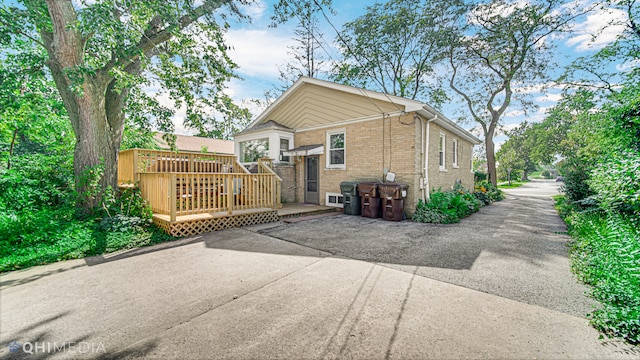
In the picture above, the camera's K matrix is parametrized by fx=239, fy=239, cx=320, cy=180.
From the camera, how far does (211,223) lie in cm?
630

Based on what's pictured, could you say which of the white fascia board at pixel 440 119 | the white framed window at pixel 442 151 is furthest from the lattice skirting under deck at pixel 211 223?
the white framed window at pixel 442 151

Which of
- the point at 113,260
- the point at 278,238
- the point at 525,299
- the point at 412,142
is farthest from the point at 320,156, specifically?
the point at 525,299

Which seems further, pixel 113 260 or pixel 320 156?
pixel 320 156

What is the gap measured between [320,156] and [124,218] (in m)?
7.14

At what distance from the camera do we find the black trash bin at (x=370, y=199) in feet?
27.7

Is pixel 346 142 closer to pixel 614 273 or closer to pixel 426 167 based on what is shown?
pixel 426 167

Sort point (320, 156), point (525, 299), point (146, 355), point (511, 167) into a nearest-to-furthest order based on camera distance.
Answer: point (146, 355)
point (525, 299)
point (320, 156)
point (511, 167)

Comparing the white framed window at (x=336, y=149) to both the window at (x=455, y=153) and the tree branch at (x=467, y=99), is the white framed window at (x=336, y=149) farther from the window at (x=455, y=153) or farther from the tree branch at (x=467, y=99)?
the tree branch at (x=467, y=99)

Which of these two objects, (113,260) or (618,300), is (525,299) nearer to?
(618,300)

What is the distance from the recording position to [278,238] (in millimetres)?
5754

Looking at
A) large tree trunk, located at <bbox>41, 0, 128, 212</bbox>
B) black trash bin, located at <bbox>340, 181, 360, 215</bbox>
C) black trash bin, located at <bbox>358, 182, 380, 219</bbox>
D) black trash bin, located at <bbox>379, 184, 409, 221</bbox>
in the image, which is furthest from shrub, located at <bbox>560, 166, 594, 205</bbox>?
large tree trunk, located at <bbox>41, 0, 128, 212</bbox>

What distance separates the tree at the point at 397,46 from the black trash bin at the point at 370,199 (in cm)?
916

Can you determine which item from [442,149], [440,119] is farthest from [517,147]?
[440,119]

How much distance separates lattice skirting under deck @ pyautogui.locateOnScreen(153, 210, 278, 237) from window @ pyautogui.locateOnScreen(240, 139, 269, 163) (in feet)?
15.0
